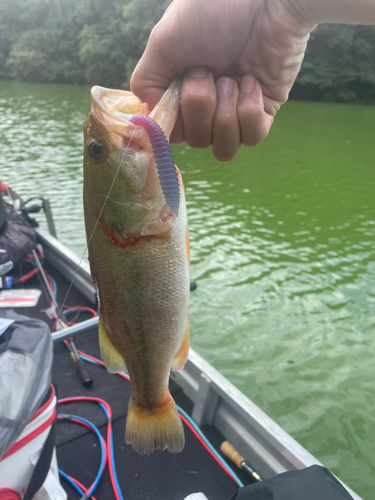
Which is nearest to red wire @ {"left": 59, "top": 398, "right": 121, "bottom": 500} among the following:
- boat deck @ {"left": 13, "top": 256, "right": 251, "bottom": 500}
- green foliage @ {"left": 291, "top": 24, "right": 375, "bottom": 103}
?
boat deck @ {"left": 13, "top": 256, "right": 251, "bottom": 500}

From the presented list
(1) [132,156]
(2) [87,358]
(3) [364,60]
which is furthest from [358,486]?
(3) [364,60]

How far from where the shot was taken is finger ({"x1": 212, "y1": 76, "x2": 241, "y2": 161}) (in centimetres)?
137

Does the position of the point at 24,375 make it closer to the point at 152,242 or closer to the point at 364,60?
the point at 152,242

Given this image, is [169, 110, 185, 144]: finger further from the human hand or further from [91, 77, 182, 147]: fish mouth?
[91, 77, 182, 147]: fish mouth

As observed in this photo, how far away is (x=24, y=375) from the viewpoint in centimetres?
183

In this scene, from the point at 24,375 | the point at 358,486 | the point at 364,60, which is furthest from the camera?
the point at 364,60

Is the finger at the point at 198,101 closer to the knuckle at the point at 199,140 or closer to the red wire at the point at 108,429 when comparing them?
the knuckle at the point at 199,140

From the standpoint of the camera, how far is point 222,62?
1.36 metres

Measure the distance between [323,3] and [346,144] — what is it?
16027 mm

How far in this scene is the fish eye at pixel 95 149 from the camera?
1.26 m

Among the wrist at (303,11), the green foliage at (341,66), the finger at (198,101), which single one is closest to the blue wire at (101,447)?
the finger at (198,101)

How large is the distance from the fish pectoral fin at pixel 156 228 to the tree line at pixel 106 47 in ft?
96.9

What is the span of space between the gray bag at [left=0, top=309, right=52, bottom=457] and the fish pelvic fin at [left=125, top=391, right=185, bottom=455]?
0.58 meters

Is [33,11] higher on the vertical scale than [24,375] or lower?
higher
